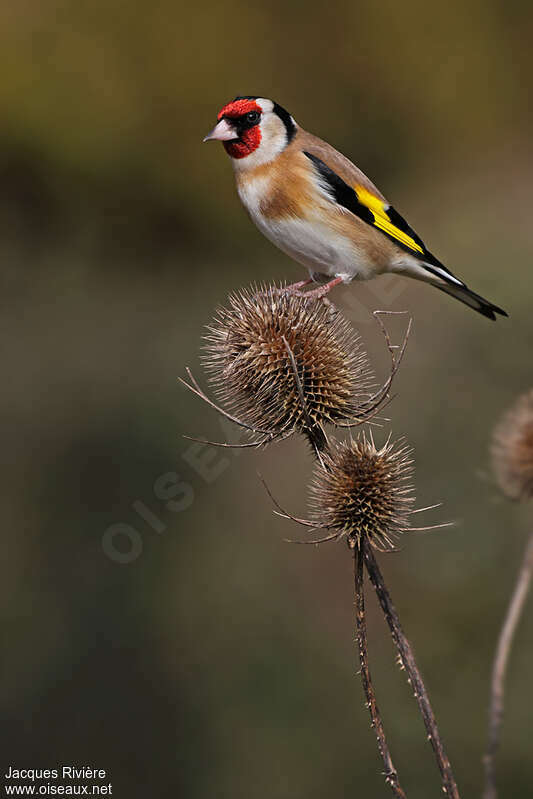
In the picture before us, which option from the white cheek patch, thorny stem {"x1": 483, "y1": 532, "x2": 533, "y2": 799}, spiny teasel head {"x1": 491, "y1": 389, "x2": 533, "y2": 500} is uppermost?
the white cheek patch

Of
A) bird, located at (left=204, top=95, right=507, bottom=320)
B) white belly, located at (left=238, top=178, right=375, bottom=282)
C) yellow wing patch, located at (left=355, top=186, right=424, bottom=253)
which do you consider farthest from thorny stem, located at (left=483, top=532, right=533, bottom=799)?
yellow wing patch, located at (left=355, top=186, right=424, bottom=253)

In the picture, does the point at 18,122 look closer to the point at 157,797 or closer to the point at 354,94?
the point at 354,94

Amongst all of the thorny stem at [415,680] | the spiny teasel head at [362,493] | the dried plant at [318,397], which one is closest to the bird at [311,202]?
the dried plant at [318,397]

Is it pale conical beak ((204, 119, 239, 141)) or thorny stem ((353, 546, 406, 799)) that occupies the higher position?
pale conical beak ((204, 119, 239, 141))

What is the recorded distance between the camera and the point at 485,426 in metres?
7.08

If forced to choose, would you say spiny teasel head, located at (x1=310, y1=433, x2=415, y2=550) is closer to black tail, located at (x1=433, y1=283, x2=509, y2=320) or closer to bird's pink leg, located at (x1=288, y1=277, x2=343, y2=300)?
bird's pink leg, located at (x1=288, y1=277, x2=343, y2=300)

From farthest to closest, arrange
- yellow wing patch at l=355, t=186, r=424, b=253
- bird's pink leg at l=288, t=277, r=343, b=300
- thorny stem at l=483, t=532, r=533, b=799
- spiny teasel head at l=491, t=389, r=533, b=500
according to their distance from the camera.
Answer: yellow wing patch at l=355, t=186, r=424, b=253, bird's pink leg at l=288, t=277, r=343, b=300, spiny teasel head at l=491, t=389, r=533, b=500, thorny stem at l=483, t=532, r=533, b=799

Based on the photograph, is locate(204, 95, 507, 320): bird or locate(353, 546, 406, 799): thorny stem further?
locate(204, 95, 507, 320): bird

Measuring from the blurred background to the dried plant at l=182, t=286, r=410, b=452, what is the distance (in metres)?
3.01

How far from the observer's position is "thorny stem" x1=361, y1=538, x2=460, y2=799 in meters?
2.20

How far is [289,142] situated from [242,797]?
456cm

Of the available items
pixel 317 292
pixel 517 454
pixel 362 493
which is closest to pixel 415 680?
pixel 362 493

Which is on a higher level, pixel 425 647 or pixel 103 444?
pixel 103 444

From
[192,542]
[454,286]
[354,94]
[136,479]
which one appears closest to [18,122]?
[354,94]
